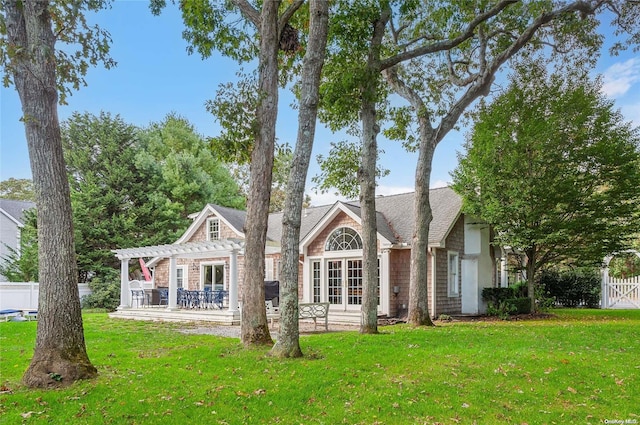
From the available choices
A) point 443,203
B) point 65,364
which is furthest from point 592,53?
point 65,364

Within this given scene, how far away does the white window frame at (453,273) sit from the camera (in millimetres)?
17578

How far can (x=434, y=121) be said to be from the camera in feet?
49.3

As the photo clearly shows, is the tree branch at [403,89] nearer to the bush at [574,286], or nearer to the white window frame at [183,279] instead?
the bush at [574,286]

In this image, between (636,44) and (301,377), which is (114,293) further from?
(636,44)

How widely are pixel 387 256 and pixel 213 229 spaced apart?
369 inches

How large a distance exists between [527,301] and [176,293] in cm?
1344

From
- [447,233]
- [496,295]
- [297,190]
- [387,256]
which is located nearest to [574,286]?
[496,295]

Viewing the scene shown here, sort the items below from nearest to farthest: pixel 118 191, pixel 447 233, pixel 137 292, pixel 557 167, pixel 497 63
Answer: pixel 497 63, pixel 557 167, pixel 447 233, pixel 137 292, pixel 118 191

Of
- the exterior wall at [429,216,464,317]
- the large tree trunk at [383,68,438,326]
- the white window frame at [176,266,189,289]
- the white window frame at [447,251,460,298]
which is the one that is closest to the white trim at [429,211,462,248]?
the exterior wall at [429,216,464,317]

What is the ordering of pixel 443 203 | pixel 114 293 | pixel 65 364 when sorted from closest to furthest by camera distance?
pixel 65 364
pixel 443 203
pixel 114 293

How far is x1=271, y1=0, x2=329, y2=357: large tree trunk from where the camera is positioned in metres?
7.75

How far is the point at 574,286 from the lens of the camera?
22.6 m

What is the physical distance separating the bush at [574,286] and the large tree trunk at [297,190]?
721 inches

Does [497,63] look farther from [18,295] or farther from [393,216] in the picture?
[18,295]
